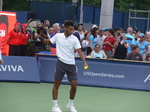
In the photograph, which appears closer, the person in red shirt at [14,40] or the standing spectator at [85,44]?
the person in red shirt at [14,40]

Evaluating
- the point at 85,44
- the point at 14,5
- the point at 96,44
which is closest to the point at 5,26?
the point at 85,44

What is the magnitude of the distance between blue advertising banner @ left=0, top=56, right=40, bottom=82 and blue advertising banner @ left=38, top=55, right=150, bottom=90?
44 centimetres

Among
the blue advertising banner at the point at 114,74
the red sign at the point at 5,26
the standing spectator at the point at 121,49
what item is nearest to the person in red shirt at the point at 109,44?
the standing spectator at the point at 121,49

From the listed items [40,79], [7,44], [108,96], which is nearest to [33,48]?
[7,44]

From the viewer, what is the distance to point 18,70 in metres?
15.0

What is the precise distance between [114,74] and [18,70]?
3.05m

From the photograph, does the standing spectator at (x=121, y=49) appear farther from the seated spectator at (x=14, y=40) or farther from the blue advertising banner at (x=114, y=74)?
the seated spectator at (x=14, y=40)

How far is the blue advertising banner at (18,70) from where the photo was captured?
14852 mm

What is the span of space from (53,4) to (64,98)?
57.3ft

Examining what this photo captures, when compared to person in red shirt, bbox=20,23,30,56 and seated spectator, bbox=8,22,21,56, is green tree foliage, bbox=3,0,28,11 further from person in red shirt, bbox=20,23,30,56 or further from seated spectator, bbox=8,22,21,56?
seated spectator, bbox=8,22,21,56

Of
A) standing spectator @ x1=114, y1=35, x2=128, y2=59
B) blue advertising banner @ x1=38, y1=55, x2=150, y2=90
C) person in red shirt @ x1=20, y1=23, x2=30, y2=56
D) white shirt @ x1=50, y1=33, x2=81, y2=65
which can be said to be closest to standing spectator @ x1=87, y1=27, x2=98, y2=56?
standing spectator @ x1=114, y1=35, x2=128, y2=59

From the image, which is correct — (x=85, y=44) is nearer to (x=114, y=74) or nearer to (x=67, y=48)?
(x=114, y=74)

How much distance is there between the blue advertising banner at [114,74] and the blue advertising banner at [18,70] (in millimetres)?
436

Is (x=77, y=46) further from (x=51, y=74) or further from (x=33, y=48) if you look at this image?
(x=33, y=48)
